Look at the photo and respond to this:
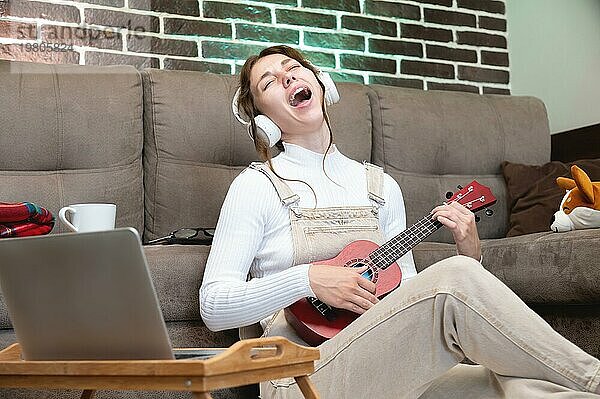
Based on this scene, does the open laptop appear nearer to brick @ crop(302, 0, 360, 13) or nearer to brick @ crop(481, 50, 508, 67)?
brick @ crop(302, 0, 360, 13)

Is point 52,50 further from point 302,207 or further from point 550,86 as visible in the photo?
point 550,86

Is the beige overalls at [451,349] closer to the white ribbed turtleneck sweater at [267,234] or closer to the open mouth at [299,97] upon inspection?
the white ribbed turtleneck sweater at [267,234]

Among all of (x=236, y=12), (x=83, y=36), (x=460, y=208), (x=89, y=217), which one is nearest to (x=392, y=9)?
(x=236, y=12)

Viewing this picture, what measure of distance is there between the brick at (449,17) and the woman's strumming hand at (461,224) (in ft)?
6.43

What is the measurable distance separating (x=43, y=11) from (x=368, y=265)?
1.75 metres

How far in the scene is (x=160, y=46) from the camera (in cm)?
335

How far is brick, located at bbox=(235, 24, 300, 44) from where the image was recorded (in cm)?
348

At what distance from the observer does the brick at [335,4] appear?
11.9 ft

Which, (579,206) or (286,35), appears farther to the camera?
(286,35)

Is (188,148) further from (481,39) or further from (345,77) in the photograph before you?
(481,39)

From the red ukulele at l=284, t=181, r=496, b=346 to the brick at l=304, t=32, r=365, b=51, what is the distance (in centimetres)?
159

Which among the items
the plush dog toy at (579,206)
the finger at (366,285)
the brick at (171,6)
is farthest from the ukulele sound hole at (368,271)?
the brick at (171,6)

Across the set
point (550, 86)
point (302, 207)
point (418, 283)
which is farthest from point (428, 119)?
point (418, 283)

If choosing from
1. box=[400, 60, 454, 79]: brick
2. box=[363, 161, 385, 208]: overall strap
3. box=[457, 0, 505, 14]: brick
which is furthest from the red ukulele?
box=[457, 0, 505, 14]: brick
